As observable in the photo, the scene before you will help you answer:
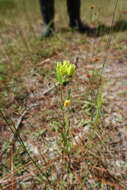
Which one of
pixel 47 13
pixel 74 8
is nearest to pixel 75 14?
pixel 74 8

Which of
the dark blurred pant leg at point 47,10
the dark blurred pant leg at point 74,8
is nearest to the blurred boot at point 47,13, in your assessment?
the dark blurred pant leg at point 47,10

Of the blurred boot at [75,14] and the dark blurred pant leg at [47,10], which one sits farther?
the blurred boot at [75,14]

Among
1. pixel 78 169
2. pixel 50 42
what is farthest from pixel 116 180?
pixel 50 42

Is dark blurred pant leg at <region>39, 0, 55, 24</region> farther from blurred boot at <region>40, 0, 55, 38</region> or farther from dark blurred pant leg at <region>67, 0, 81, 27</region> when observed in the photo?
dark blurred pant leg at <region>67, 0, 81, 27</region>

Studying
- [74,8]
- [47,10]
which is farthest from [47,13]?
[74,8]

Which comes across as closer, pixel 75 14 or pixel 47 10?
pixel 47 10

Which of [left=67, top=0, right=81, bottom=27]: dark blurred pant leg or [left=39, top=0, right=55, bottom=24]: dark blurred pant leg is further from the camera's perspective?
[left=67, top=0, right=81, bottom=27]: dark blurred pant leg

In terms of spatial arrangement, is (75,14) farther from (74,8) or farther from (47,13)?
(47,13)

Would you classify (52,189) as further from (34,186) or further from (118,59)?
(118,59)

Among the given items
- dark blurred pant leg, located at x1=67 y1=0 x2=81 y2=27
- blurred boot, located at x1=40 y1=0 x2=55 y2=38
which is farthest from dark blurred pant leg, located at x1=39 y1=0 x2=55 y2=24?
dark blurred pant leg, located at x1=67 y1=0 x2=81 y2=27

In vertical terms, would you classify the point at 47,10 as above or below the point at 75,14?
above

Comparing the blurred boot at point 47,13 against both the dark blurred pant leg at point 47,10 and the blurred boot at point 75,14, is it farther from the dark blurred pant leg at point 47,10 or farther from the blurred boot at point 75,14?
the blurred boot at point 75,14

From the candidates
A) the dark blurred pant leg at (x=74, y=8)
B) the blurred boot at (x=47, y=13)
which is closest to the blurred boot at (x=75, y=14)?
the dark blurred pant leg at (x=74, y=8)
